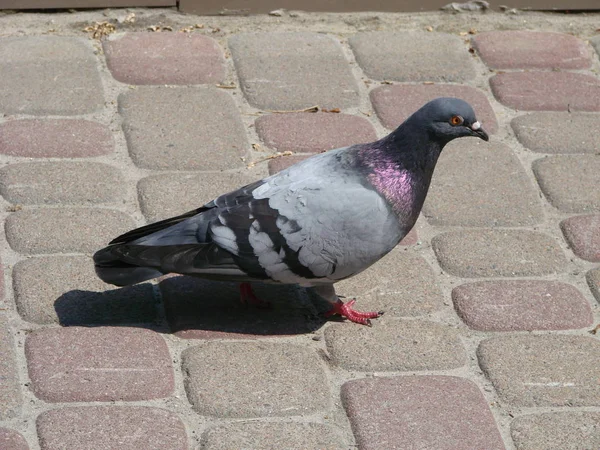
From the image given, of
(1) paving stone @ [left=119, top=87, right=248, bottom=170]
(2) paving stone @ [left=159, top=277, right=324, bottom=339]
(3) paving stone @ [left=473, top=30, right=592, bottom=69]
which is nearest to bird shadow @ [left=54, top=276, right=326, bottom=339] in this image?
(2) paving stone @ [left=159, top=277, right=324, bottom=339]

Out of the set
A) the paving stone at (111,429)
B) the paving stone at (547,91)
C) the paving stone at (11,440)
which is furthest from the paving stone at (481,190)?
the paving stone at (11,440)

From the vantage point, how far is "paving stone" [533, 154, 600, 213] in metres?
4.55

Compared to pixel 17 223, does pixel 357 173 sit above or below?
above

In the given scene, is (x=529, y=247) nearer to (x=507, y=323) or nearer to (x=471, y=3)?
(x=507, y=323)

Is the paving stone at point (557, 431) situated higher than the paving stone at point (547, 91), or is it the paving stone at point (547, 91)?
the paving stone at point (557, 431)

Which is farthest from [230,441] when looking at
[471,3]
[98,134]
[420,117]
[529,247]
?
[471,3]

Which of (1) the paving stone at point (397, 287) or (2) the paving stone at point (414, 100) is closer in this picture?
(1) the paving stone at point (397, 287)

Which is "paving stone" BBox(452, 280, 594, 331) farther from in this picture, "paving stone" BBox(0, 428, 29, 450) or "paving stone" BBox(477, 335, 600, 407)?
"paving stone" BBox(0, 428, 29, 450)

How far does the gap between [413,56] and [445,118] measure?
187 centimetres

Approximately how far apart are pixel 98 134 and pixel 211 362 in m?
1.52

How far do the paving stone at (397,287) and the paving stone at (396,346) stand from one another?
86 mm

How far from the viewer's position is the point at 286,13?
19.2ft

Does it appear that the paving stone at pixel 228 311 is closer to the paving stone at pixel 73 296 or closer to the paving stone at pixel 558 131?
the paving stone at pixel 73 296

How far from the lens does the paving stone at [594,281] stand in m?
4.07
